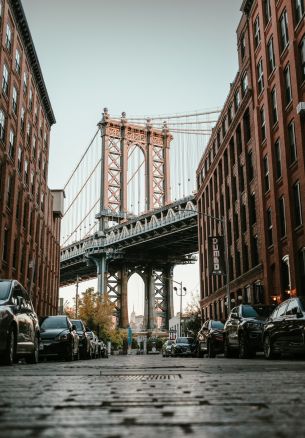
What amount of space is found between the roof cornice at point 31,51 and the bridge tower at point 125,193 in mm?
33520

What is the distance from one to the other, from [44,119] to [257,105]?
24248 millimetres

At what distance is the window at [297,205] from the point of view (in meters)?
29.6

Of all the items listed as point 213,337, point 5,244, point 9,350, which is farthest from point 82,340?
point 5,244

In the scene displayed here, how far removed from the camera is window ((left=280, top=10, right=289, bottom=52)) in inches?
1285

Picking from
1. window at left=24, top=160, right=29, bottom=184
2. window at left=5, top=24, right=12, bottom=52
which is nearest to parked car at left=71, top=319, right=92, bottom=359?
window at left=24, top=160, right=29, bottom=184

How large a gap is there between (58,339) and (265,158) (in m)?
22.5

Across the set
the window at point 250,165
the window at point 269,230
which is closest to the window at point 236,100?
the window at point 250,165

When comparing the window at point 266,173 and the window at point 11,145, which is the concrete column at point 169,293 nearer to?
the window at point 11,145

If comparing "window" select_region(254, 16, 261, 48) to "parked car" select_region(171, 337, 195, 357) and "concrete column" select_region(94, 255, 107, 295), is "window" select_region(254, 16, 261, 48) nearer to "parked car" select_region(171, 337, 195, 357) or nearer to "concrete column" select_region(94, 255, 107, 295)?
"parked car" select_region(171, 337, 195, 357)

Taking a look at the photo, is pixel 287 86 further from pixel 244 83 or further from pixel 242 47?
pixel 242 47

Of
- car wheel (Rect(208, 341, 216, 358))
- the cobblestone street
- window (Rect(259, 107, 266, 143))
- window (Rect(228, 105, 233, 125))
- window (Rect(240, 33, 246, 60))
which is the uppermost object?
window (Rect(240, 33, 246, 60))

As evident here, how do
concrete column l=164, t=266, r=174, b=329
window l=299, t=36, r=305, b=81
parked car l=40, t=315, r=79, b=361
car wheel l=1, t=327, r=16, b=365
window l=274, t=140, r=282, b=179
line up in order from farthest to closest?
concrete column l=164, t=266, r=174, b=329
window l=274, t=140, r=282, b=179
window l=299, t=36, r=305, b=81
parked car l=40, t=315, r=79, b=361
car wheel l=1, t=327, r=16, b=365

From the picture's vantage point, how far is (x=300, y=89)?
29766 millimetres

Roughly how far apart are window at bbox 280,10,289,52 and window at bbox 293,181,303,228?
8774 mm
